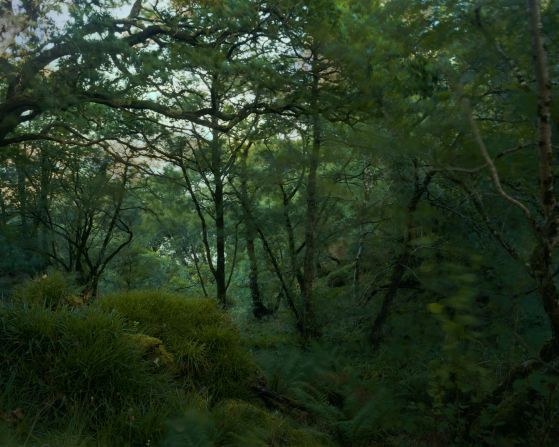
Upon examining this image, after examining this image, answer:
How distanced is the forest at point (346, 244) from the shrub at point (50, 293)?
0.09 feet

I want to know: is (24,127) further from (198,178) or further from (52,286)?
Answer: (52,286)

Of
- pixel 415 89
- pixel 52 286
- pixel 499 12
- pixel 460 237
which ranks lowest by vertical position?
pixel 52 286

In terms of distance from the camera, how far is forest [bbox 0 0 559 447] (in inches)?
150

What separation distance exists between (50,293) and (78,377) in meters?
1.94

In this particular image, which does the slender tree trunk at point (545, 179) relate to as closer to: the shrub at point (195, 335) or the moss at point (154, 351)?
the shrub at point (195, 335)

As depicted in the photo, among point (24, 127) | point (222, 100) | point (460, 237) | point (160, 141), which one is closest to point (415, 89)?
point (460, 237)

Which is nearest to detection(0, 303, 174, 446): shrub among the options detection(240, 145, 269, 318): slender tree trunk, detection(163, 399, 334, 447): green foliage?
detection(163, 399, 334, 447): green foliage

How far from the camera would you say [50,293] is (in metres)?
6.30

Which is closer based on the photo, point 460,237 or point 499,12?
point 499,12

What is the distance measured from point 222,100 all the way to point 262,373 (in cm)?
682

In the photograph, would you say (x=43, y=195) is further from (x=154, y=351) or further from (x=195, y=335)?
(x=154, y=351)

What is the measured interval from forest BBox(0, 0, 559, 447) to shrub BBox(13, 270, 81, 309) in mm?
28

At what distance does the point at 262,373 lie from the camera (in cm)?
682

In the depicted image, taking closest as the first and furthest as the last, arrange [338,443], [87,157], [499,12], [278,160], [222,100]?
[499,12] < [338,443] < [278,160] < [222,100] < [87,157]
